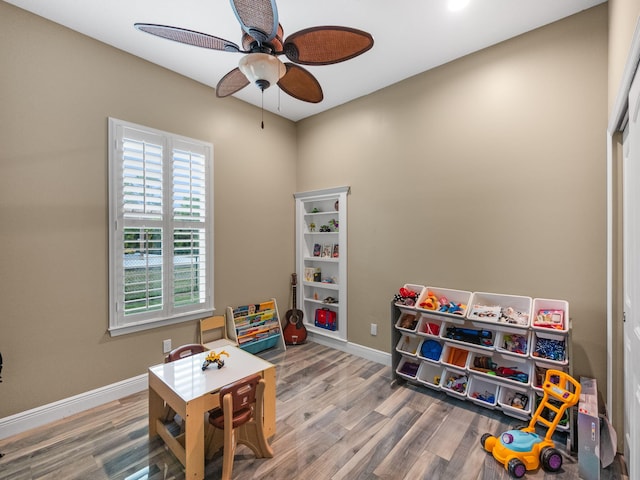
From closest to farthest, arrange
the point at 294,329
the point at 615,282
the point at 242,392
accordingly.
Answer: the point at 242,392 < the point at 615,282 < the point at 294,329

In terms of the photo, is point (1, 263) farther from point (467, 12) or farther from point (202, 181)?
point (467, 12)

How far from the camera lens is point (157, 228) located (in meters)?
2.95

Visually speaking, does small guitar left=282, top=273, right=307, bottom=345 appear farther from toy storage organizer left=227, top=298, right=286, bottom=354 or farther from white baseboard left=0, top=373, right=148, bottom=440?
white baseboard left=0, top=373, right=148, bottom=440

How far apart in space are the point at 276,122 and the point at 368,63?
1642 millimetres

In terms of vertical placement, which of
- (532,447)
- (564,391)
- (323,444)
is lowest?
(323,444)

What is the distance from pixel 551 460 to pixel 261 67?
290 cm

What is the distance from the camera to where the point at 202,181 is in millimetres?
3309

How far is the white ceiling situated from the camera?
7.34ft

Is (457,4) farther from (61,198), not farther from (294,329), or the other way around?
(294,329)

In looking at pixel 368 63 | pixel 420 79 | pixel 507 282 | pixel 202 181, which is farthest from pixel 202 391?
pixel 420 79

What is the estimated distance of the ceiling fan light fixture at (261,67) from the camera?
162 cm

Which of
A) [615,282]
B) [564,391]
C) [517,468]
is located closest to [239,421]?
[517,468]

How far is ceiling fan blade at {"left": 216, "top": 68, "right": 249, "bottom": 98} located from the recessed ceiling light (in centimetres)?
165

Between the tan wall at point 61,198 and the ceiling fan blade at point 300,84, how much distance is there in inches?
64.2
